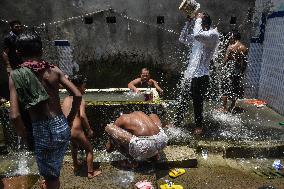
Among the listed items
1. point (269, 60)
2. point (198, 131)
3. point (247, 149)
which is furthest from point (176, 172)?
point (269, 60)

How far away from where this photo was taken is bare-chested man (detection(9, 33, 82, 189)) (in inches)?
140

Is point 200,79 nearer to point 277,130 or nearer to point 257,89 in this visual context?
point 277,130

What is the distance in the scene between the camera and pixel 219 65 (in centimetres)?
1024

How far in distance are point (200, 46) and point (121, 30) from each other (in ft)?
14.8

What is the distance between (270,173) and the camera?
5.69 meters

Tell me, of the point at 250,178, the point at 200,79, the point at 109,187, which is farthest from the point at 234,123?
the point at 109,187

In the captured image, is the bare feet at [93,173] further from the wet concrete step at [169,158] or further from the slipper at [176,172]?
the slipper at [176,172]

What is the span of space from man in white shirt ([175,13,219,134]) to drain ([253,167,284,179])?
1691 millimetres

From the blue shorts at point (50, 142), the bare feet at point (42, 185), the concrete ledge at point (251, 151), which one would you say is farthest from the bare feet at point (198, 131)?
the blue shorts at point (50, 142)

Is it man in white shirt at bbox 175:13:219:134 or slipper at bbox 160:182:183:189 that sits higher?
man in white shirt at bbox 175:13:219:134

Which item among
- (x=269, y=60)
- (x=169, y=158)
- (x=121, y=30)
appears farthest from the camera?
(x=121, y=30)

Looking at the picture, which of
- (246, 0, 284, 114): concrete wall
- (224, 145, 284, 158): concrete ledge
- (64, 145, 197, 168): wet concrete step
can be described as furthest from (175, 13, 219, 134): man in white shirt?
(246, 0, 284, 114): concrete wall

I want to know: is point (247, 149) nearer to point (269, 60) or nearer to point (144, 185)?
point (144, 185)

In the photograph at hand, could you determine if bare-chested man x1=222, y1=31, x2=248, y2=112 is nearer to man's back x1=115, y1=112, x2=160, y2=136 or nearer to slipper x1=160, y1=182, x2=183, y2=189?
man's back x1=115, y1=112, x2=160, y2=136
